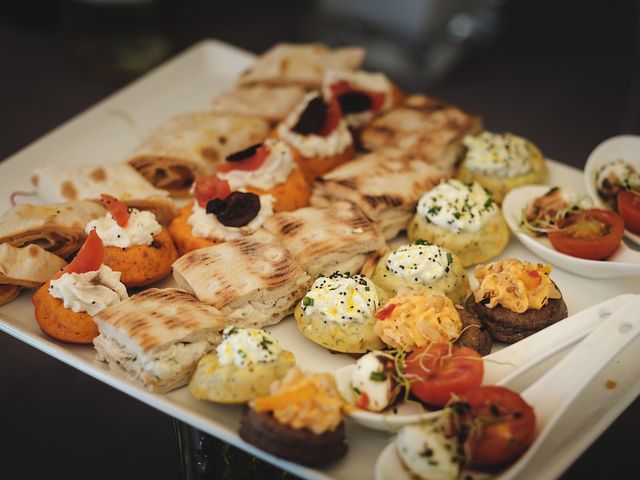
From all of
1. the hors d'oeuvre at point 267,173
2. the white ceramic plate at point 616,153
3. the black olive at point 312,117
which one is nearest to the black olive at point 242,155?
the hors d'oeuvre at point 267,173

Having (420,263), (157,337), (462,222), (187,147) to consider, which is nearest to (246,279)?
(157,337)

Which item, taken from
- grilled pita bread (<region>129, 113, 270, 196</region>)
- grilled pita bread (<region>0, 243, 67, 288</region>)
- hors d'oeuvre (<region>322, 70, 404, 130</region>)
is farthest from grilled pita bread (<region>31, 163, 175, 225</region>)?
hors d'oeuvre (<region>322, 70, 404, 130</region>)

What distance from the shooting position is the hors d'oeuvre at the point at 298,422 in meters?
3.27

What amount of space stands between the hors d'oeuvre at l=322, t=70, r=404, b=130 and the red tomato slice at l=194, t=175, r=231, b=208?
1.27 meters

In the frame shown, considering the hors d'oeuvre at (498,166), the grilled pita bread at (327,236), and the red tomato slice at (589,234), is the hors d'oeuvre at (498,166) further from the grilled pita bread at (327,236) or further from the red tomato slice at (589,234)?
the grilled pita bread at (327,236)

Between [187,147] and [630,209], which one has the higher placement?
[630,209]

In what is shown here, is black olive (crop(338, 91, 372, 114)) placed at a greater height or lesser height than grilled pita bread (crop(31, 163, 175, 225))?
greater

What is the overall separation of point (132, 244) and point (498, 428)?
201 centimetres

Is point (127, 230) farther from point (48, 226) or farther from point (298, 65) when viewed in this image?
point (298, 65)

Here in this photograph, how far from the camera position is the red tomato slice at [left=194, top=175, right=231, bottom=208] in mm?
4531

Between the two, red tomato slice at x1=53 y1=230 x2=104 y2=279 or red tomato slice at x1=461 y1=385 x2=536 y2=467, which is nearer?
red tomato slice at x1=461 y1=385 x2=536 y2=467

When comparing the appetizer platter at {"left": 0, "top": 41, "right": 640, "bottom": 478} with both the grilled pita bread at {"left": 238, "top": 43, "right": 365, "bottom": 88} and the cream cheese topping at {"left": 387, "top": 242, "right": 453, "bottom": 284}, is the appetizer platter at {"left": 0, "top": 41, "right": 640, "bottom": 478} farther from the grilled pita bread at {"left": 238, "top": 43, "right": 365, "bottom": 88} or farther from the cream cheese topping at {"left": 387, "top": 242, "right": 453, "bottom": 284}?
the grilled pita bread at {"left": 238, "top": 43, "right": 365, "bottom": 88}

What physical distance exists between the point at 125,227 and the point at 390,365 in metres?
1.55

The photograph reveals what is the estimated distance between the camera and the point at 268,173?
4.76 m
